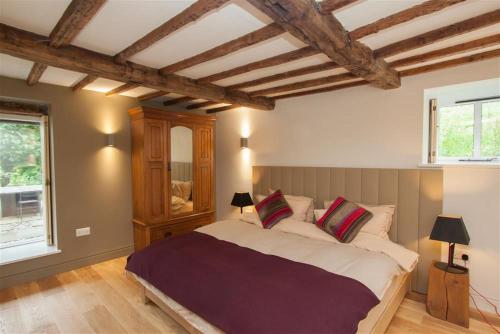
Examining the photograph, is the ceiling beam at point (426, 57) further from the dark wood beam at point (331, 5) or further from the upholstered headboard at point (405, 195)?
the dark wood beam at point (331, 5)

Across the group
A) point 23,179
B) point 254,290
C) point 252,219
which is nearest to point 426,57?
point 254,290

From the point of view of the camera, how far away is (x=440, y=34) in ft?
5.91

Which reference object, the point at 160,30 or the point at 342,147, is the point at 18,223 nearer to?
the point at 160,30

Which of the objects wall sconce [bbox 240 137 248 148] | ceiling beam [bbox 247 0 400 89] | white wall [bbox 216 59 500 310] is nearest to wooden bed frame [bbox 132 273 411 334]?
white wall [bbox 216 59 500 310]

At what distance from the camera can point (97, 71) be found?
87.2 inches

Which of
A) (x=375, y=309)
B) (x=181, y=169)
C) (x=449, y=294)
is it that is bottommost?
(x=449, y=294)

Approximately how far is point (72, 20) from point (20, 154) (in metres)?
2.56

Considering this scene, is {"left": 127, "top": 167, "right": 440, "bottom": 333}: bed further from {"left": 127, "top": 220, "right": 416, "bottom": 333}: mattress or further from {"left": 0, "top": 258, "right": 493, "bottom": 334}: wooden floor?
{"left": 0, "top": 258, "right": 493, "bottom": 334}: wooden floor

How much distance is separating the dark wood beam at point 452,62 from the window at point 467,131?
389 mm

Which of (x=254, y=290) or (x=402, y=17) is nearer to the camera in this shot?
→ (x=402, y=17)

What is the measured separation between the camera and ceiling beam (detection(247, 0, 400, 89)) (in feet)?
4.19

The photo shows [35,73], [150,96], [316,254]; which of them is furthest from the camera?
[150,96]

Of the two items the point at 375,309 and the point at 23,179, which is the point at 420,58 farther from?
the point at 23,179

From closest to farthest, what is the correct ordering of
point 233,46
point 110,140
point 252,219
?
point 233,46
point 252,219
point 110,140
